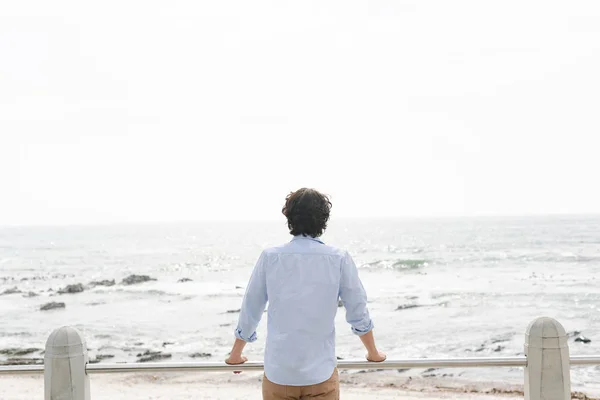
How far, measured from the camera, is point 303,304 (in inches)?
100

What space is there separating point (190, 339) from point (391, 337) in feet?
22.2

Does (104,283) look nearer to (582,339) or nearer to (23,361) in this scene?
(23,361)

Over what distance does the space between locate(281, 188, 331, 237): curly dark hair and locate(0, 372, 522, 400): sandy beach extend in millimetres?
9211

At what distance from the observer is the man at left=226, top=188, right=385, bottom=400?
2.55 m

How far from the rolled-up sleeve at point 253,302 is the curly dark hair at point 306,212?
19 cm

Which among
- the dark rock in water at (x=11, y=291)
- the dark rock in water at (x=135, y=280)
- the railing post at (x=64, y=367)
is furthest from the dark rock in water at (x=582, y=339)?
the dark rock in water at (x=11, y=291)

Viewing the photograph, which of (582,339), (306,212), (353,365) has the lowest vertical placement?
(582,339)

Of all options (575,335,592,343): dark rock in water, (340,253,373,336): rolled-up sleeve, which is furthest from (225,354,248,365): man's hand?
(575,335,592,343): dark rock in water

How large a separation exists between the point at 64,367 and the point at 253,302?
59.0 inches

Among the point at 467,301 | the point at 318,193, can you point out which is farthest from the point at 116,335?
the point at 318,193

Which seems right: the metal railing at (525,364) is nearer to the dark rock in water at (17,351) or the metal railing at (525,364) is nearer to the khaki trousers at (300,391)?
the khaki trousers at (300,391)

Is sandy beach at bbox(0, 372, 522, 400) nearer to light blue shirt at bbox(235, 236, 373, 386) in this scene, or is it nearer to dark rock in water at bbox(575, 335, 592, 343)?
dark rock in water at bbox(575, 335, 592, 343)

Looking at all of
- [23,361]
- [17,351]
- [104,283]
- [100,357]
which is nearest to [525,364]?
[100,357]

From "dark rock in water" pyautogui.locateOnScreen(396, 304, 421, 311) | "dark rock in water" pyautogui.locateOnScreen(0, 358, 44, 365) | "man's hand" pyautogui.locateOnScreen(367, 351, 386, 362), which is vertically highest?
"man's hand" pyautogui.locateOnScreen(367, 351, 386, 362)
